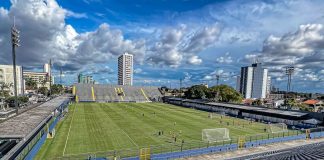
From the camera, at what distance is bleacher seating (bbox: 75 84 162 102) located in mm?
106562

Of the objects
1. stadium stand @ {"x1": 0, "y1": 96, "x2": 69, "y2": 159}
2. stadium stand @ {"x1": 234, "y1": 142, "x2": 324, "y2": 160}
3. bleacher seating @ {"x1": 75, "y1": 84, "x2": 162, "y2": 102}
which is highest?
stadium stand @ {"x1": 0, "y1": 96, "x2": 69, "y2": 159}

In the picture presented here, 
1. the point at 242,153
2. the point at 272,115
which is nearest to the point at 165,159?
the point at 242,153

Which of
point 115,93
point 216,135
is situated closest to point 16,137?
point 216,135

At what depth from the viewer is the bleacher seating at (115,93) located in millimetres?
106562

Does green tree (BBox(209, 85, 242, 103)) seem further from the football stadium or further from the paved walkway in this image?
the paved walkway

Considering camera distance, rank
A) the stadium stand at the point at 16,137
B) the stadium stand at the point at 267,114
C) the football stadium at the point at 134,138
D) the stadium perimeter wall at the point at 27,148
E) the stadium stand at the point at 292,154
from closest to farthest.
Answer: the stadium perimeter wall at the point at 27,148, the stadium stand at the point at 16,137, the stadium stand at the point at 292,154, the football stadium at the point at 134,138, the stadium stand at the point at 267,114

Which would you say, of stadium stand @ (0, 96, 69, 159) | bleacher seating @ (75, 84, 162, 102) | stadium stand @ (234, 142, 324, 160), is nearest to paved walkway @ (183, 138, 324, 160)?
stadium stand @ (234, 142, 324, 160)

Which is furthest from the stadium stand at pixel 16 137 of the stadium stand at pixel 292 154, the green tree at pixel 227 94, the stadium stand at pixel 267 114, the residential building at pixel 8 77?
the residential building at pixel 8 77

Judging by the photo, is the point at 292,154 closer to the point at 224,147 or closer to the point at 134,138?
the point at 224,147

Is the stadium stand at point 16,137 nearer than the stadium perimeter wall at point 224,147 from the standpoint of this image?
Yes

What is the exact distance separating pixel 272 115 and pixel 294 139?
2270 cm

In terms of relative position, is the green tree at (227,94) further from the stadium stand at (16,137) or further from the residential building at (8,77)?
the residential building at (8,77)

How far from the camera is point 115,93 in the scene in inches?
4611

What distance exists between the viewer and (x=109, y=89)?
395 ft
